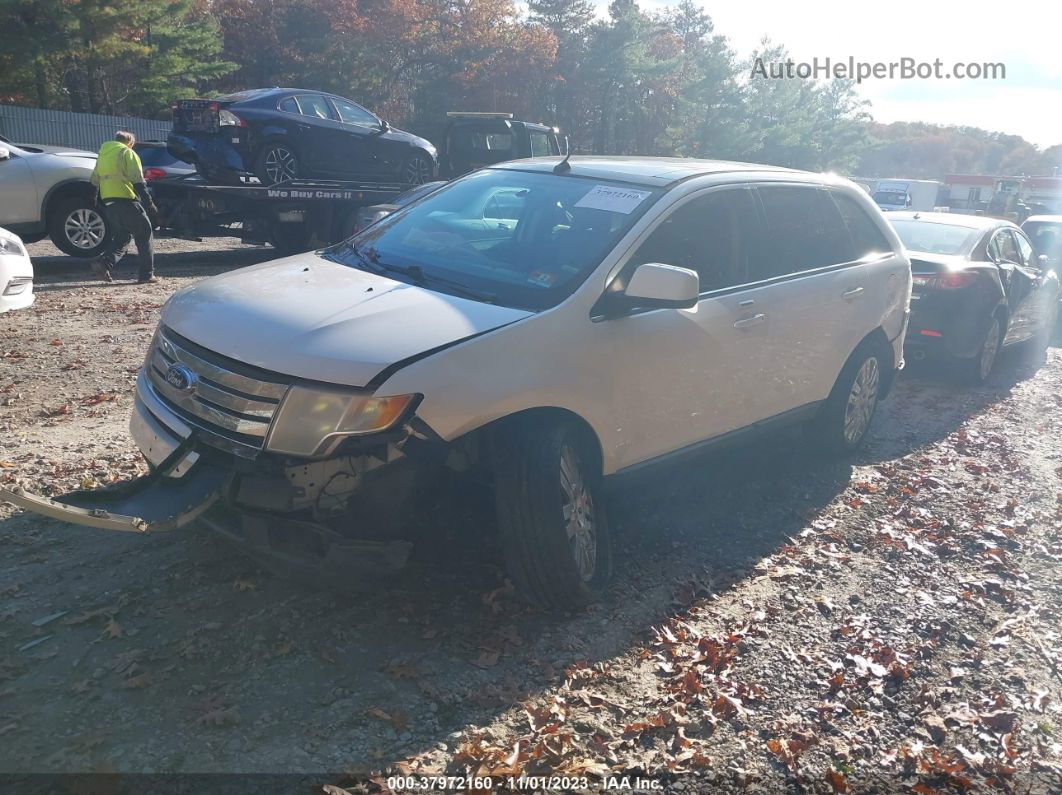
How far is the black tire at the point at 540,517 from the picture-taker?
377 centimetres


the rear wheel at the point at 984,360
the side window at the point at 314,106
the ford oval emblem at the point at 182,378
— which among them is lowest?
the rear wheel at the point at 984,360

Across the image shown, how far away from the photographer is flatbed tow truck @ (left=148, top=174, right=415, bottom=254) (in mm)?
12617

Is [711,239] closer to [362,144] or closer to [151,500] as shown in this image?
[151,500]

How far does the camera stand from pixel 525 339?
381cm

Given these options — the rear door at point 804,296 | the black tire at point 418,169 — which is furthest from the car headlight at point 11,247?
the black tire at point 418,169

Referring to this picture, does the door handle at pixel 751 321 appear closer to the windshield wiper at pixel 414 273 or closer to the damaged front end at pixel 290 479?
the windshield wiper at pixel 414 273

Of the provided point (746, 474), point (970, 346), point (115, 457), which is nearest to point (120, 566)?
point (115, 457)

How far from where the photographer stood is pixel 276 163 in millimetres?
13734

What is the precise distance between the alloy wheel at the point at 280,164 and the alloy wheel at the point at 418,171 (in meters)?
2.57

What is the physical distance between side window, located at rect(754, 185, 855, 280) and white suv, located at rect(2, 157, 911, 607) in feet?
0.07

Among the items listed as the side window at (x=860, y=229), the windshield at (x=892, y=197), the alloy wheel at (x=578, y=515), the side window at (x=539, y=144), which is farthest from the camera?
the windshield at (x=892, y=197)

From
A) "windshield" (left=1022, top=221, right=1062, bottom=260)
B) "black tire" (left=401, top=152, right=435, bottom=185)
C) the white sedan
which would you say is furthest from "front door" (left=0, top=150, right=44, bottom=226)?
"windshield" (left=1022, top=221, right=1062, bottom=260)

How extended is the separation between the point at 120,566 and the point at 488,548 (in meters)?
1.67

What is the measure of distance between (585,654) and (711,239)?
7.43 ft
